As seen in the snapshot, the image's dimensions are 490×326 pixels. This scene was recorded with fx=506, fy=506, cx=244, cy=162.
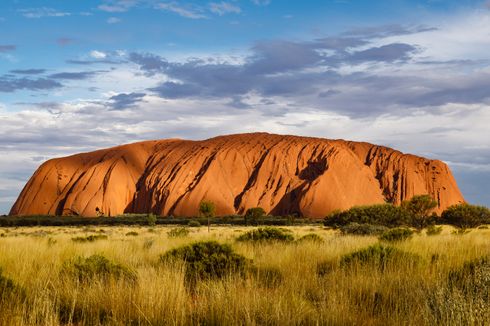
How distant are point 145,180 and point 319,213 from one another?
38770 mm

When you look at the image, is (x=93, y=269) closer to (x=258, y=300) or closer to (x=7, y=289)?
(x=7, y=289)

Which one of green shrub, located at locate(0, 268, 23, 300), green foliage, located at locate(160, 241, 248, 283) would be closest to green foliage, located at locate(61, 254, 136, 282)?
green foliage, located at locate(160, 241, 248, 283)

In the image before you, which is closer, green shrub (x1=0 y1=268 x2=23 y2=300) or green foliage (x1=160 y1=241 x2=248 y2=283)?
green shrub (x1=0 y1=268 x2=23 y2=300)

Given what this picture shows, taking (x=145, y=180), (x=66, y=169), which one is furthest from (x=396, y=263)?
(x=66, y=169)

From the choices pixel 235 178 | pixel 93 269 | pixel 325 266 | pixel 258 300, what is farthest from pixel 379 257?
pixel 235 178

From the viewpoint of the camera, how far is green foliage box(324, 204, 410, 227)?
46.8 meters

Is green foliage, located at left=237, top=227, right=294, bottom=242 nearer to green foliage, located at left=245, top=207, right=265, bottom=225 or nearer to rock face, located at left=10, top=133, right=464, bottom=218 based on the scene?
green foliage, located at left=245, top=207, right=265, bottom=225

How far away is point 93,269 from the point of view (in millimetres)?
8883

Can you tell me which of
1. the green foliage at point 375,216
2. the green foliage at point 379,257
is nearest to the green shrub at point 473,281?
the green foliage at point 379,257

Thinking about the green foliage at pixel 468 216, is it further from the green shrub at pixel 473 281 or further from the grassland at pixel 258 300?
the green shrub at pixel 473 281

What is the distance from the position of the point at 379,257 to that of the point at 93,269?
5359 millimetres

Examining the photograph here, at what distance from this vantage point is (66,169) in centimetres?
11331

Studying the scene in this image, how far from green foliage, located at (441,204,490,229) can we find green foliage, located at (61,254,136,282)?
4973cm

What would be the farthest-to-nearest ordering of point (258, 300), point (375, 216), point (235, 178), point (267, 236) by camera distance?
1. point (235, 178)
2. point (375, 216)
3. point (267, 236)
4. point (258, 300)
